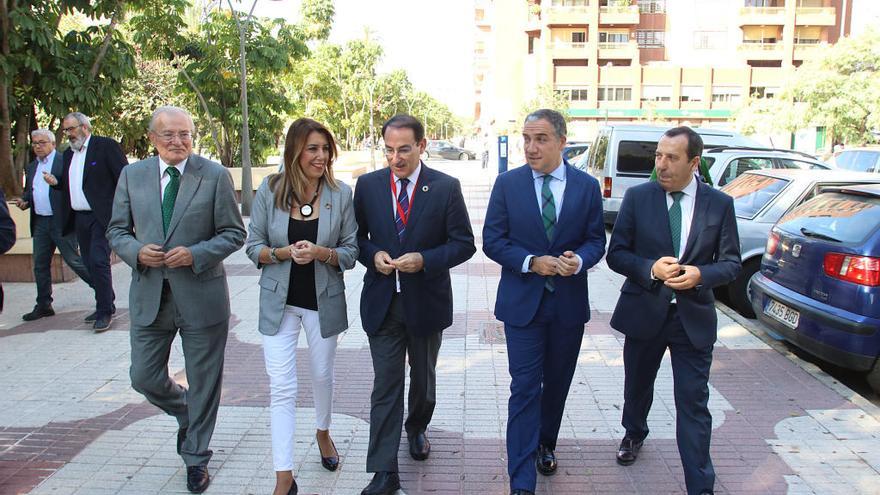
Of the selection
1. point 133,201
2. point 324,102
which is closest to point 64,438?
point 133,201

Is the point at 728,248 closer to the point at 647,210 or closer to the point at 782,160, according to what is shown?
the point at 647,210

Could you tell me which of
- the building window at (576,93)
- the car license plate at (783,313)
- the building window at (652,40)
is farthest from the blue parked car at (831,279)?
the building window at (652,40)

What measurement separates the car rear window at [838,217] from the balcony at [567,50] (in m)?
62.9

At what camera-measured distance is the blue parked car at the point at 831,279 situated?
17.0 feet

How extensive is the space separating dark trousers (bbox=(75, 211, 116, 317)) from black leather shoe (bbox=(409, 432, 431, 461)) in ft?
13.2

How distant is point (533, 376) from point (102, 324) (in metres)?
4.92

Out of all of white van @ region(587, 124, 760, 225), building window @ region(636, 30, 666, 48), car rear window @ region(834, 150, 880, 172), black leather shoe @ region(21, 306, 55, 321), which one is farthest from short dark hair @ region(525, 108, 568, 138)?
building window @ region(636, 30, 666, 48)

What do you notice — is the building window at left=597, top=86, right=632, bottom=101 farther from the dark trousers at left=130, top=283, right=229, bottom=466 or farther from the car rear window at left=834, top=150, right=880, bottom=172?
the dark trousers at left=130, top=283, right=229, bottom=466

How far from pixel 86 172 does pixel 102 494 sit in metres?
3.63

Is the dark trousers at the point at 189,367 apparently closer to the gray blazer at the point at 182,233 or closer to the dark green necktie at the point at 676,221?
the gray blazer at the point at 182,233

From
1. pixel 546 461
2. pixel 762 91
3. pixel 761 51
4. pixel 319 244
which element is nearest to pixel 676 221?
pixel 546 461

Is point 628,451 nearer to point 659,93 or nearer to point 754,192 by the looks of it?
point 754,192

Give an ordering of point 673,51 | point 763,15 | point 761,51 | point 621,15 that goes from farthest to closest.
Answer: point 673,51
point 621,15
point 761,51
point 763,15

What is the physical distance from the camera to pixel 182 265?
3.60 m
